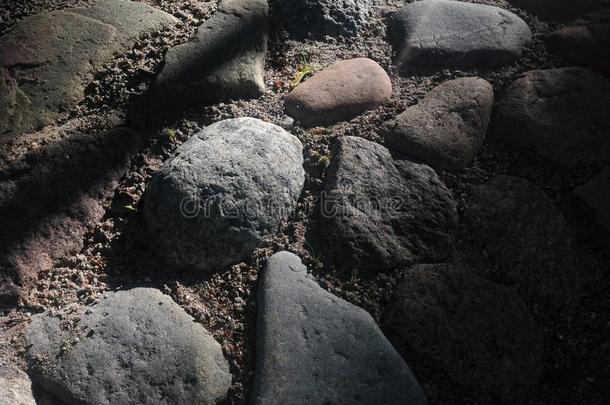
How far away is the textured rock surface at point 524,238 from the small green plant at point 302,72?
78cm

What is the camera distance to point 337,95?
2.07 metres

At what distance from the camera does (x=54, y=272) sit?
1.69m

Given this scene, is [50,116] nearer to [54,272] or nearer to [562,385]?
[54,272]

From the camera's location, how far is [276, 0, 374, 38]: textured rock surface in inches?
92.3

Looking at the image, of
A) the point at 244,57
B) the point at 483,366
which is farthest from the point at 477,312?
the point at 244,57

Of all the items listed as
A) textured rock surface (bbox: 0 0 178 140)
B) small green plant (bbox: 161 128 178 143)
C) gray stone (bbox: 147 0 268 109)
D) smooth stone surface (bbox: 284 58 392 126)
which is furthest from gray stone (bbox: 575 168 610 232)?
textured rock surface (bbox: 0 0 178 140)

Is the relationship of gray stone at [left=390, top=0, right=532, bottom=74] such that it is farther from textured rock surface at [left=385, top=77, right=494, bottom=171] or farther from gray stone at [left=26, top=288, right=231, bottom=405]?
gray stone at [left=26, top=288, right=231, bottom=405]

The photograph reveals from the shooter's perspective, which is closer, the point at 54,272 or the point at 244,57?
the point at 54,272

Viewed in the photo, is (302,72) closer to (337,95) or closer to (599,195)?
(337,95)

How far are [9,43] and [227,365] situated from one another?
4.81 feet

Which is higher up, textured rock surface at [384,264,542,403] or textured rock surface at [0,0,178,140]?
textured rock surface at [0,0,178,140]

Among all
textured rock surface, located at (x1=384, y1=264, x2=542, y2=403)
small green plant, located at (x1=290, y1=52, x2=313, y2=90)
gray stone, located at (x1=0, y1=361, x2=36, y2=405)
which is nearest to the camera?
gray stone, located at (x1=0, y1=361, x2=36, y2=405)

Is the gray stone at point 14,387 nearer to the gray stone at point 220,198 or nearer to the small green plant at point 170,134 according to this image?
the gray stone at point 220,198

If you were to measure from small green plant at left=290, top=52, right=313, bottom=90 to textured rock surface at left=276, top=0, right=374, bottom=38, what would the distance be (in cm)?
15
